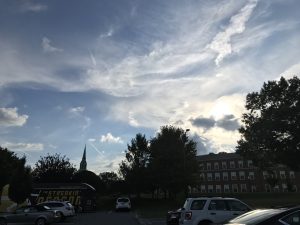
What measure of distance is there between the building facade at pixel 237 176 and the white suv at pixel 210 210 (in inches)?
3501

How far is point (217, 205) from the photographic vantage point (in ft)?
51.9

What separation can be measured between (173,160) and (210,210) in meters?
43.0

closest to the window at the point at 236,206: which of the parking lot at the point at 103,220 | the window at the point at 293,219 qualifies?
the window at the point at 293,219

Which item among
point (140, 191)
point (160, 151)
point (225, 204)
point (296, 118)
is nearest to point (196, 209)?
point (225, 204)

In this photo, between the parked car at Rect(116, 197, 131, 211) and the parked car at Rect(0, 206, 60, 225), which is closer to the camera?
the parked car at Rect(0, 206, 60, 225)

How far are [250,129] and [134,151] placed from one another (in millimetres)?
27063

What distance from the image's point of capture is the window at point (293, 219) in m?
6.62

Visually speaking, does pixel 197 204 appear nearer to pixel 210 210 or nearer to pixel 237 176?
pixel 210 210

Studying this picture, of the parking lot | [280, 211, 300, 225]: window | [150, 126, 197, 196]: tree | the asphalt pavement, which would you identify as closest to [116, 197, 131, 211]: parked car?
[150, 126, 197, 196]: tree

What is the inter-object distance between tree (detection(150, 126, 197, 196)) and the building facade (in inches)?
1738

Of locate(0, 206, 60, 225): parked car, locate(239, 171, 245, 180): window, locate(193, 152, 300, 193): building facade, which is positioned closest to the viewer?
locate(0, 206, 60, 225): parked car

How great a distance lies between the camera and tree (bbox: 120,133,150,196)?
65.4 meters

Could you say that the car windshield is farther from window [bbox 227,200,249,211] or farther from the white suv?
window [bbox 227,200,249,211]

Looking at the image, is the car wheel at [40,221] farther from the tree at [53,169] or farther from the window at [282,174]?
the window at [282,174]
